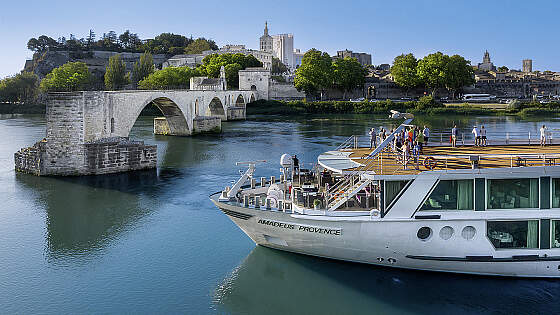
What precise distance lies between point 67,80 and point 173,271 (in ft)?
222

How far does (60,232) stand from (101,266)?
162 inches

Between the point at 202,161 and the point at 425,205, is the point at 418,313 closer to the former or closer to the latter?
the point at 425,205

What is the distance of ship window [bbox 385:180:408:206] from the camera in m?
12.1

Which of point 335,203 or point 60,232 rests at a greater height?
point 335,203

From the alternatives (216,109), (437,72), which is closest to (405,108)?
(437,72)

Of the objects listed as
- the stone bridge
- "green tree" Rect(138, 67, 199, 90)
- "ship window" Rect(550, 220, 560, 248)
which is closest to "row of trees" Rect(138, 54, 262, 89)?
"green tree" Rect(138, 67, 199, 90)

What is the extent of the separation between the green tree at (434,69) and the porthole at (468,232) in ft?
230

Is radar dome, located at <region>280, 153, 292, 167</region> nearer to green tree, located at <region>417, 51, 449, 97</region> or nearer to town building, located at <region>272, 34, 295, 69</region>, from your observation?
green tree, located at <region>417, 51, 449, 97</region>

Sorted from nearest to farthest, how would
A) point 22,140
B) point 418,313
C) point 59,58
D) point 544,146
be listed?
point 418,313 → point 544,146 → point 22,140 → point 59,58

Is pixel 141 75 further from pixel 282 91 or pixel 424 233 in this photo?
pixel 424 233

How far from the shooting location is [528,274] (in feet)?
39.4

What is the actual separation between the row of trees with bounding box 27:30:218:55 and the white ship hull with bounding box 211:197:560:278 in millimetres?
114820

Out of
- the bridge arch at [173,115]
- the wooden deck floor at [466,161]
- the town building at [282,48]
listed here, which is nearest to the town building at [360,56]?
the town building at [282,48]

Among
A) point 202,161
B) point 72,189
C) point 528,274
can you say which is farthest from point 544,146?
point 202,161
